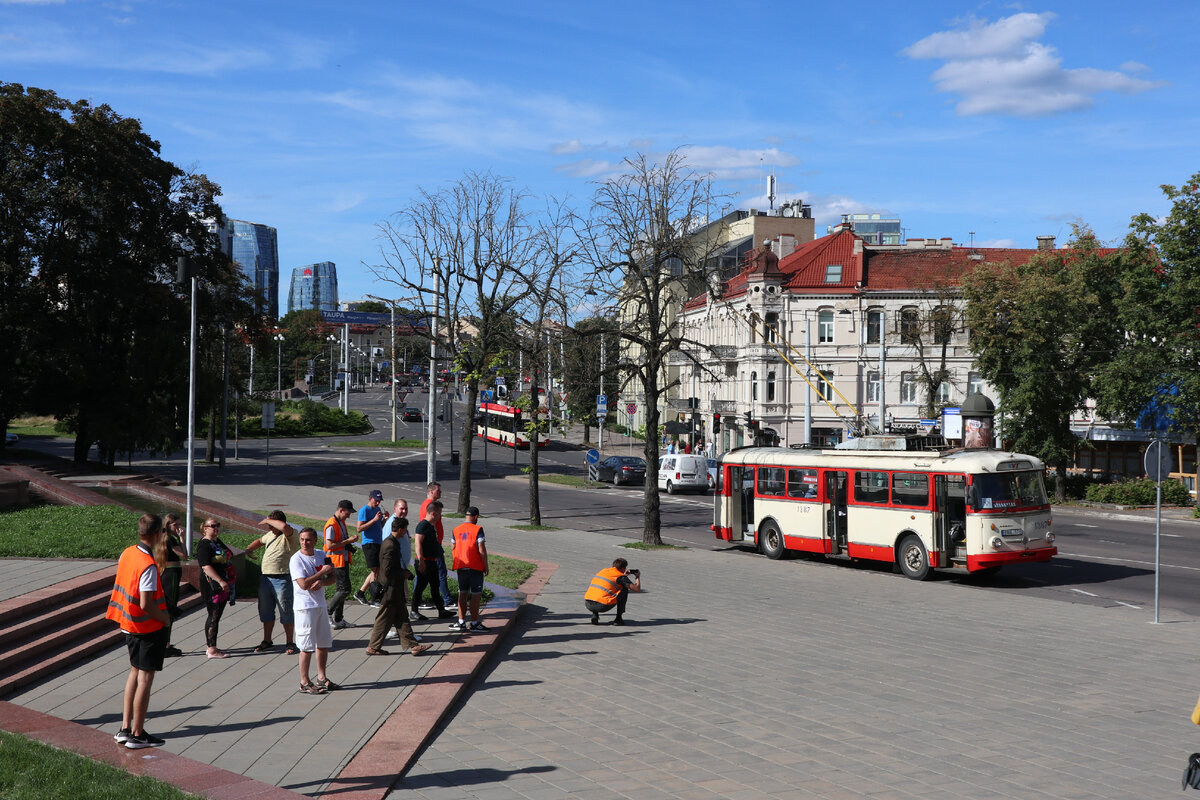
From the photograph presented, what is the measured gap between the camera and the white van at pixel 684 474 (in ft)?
144

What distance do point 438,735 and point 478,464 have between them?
50270 millimetres

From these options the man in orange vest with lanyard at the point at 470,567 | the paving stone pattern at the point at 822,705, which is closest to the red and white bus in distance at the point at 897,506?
the paving stone pattern at the point at 822,705

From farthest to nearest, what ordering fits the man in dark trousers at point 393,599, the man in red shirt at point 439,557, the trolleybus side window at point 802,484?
the trolleybus side window at point 802,484 → the man in red shirt at point 439,557 → the man in dark trousers at point 393,599

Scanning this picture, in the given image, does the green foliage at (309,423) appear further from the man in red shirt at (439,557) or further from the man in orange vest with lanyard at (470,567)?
the man in orange vest with lanyard at (470,567)

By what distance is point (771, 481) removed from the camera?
2517 cm

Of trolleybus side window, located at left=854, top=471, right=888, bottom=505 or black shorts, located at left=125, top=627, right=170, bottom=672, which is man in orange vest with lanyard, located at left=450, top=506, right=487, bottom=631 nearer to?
black shorts, located at left=125, top=627, right=170, bottom=672

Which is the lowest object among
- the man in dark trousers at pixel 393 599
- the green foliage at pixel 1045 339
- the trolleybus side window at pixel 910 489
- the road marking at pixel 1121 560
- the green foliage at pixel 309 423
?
the road marking at pixel 1121 560

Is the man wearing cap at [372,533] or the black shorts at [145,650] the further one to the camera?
the man wearing cap at [372,533]

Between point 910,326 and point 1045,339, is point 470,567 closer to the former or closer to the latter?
point 1045,339

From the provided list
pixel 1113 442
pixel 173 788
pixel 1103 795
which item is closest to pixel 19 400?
pixel 173 788

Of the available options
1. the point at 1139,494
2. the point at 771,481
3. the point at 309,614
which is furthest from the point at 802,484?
the point at 1139,494

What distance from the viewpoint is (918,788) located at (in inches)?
317

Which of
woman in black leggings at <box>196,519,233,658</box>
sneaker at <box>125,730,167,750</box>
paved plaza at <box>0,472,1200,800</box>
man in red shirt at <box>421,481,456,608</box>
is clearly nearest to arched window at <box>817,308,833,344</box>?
paved plaza at <box>0,472,1200,800</box>

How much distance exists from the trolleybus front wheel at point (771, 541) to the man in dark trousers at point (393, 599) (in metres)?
14.2
